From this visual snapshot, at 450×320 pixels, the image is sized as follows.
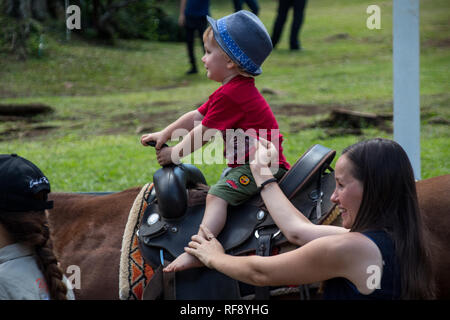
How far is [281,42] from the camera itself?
52.1 ft

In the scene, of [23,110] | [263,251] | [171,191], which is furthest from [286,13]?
[263,251]

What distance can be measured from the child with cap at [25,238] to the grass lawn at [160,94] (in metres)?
3.39

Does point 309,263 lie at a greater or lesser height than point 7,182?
lesser

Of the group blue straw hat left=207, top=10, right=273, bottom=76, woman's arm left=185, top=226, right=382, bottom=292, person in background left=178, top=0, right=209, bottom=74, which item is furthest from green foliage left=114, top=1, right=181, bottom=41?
woman's arm left=185, top=226, right=382, bottom=292

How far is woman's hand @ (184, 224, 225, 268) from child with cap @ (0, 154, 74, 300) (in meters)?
0.54

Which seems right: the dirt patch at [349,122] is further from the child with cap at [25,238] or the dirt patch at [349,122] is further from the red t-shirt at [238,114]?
the child with cap at [25,238]

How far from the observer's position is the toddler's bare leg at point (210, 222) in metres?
2.22

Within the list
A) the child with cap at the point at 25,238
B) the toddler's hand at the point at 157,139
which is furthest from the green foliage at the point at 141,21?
the child with cap at the point at 25,238

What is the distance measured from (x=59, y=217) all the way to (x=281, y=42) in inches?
542

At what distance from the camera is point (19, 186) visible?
1.93 metres

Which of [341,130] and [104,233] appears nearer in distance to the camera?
[104,233]

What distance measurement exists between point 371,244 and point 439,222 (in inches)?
28.6

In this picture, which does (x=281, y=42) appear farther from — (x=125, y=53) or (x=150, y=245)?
(x=150, y=245)
